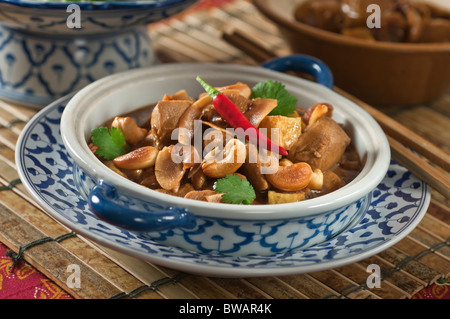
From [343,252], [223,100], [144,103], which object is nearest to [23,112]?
[144,103]

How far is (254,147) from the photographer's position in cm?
208

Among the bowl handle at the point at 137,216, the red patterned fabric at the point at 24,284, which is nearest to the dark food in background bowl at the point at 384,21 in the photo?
the bowl handle at the point at 137,216

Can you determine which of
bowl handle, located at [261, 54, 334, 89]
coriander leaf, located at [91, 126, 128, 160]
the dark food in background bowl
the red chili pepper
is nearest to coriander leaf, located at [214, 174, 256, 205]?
the red chili pepper

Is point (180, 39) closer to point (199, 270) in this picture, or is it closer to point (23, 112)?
point (23, 112)

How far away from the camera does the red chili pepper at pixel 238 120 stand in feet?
6.95

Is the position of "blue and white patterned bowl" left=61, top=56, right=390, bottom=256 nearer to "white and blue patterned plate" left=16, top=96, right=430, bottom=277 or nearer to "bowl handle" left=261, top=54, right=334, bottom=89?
"white and blue patterned plate" left=16, top=96, right=430, bottom=277

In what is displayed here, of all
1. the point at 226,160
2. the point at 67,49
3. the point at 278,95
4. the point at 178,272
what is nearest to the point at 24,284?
the point at 178,272

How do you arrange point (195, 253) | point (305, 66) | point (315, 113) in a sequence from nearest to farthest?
point (195, 253)
point (315, 113)
point (305, 66)

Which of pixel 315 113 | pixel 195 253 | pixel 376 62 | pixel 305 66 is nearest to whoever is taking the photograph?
pixel 195 253

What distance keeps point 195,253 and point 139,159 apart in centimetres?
40

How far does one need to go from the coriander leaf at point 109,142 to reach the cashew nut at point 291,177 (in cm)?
56

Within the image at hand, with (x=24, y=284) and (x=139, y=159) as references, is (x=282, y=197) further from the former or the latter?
(x=24, y=284)

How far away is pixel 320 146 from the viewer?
216cm

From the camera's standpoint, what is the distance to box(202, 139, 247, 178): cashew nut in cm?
198
